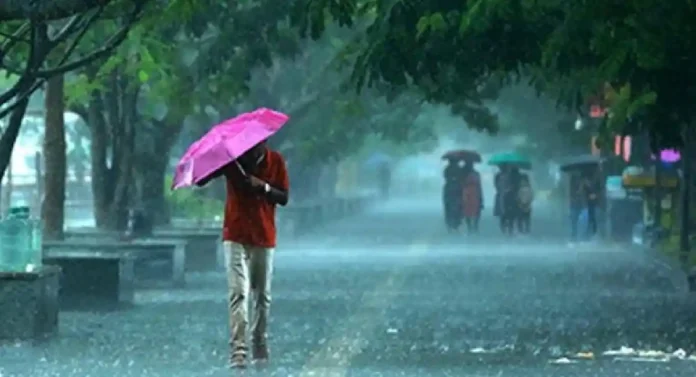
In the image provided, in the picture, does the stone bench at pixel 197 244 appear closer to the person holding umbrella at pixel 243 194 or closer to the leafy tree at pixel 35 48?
the leafy tree at pixel 35 48

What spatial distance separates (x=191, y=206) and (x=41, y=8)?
35.0 metres

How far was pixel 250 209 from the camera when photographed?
51.5 feet

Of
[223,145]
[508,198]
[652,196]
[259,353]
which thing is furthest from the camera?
[508,198]

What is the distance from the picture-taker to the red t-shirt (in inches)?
617

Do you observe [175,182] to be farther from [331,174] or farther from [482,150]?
[482,150]

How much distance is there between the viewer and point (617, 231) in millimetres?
50000

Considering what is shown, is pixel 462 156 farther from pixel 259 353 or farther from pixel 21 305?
pixel 259 353

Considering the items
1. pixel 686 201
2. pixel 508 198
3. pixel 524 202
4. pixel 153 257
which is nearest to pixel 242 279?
pixel 153 257

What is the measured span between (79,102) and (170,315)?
11.3 meters

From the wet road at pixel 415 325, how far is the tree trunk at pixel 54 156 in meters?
1.95

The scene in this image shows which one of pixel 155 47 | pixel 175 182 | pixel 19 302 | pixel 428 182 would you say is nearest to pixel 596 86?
pixel 155 47

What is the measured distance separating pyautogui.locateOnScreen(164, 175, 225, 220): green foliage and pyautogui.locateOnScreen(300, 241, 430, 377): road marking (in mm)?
18089

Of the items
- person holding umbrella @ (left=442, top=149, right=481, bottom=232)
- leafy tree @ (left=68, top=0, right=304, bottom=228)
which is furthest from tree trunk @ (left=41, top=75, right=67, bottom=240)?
person holding umbrella @ (left=442, top=149, right=481, bottom=232)

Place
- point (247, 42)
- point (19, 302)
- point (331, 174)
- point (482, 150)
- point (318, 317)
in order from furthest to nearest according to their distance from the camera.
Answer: point (482, 150) < point (331, 174) < point (247, 42) < point (318, 317) < point (19, 302)
